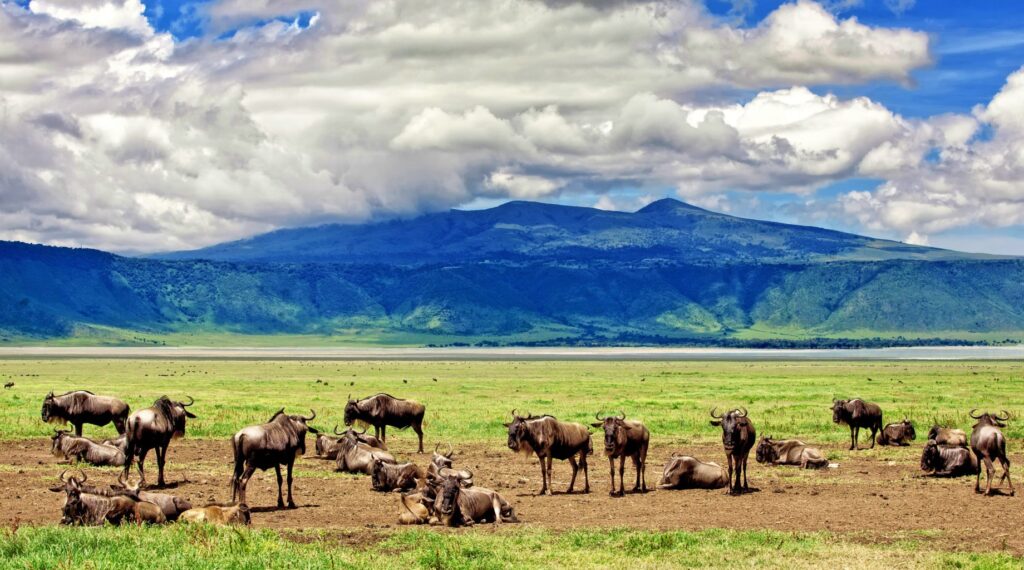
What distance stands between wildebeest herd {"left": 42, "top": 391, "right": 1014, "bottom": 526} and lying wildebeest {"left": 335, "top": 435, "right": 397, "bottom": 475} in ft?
0.09

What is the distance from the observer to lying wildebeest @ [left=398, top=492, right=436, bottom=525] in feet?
72.9

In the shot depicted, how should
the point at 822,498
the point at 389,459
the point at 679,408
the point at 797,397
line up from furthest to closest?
the point at 797,397 < the point at 679,408 < the point at 389,459 < the point at 822,498

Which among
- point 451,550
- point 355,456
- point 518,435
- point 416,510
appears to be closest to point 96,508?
point 416,510

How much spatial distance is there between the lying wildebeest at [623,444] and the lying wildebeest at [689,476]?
63cm

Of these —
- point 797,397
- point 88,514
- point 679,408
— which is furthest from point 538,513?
point 797,397

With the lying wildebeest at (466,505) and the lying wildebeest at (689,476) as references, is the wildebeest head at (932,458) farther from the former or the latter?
the lying wildebeest at (466,505)

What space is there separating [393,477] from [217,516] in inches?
279

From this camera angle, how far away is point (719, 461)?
32.8 m

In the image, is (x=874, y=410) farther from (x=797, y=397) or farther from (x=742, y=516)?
(x=797, y=397)

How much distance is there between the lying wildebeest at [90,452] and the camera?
30.7 metres

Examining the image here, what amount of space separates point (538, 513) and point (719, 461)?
10491mm

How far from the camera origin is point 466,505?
22.4 metres

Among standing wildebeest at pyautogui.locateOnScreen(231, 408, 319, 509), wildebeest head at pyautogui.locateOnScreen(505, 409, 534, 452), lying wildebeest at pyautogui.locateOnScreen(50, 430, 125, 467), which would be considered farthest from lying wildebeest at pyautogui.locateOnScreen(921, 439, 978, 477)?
lying wildebeest at pyautogui.locateOnScreen(50, 430, 125, 467)

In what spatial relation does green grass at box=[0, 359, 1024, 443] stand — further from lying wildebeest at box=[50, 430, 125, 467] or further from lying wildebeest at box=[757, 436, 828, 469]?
lying wildebeest at box=[50, 430, 125, 467]
